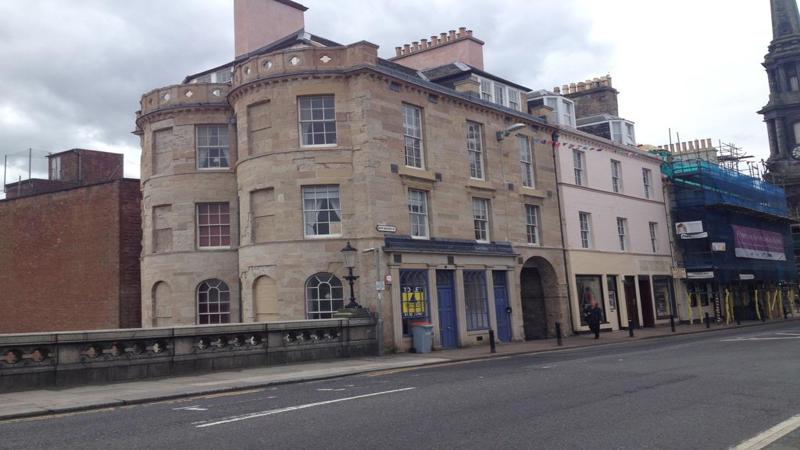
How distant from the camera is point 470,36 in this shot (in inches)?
1382

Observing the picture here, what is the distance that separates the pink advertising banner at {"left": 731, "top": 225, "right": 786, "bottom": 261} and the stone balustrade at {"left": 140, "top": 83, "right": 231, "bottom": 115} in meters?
33.2

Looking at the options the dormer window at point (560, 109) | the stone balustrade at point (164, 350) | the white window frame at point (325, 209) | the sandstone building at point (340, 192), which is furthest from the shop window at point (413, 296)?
the dormer window at point (560, 109)

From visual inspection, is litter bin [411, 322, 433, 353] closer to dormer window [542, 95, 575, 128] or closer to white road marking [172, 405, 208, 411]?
white road marking [172, 405, 208, 411]

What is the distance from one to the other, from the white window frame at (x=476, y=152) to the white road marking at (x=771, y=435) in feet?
67.0

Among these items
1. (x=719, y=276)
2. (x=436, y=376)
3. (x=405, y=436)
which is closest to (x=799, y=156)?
(x=719, y=276)

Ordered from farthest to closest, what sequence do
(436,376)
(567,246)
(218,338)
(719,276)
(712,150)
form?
(712,150), (719,276), (567,246), (218,338), (436,376)

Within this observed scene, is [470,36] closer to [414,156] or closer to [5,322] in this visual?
[414,156]

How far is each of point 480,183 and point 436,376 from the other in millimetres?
14268

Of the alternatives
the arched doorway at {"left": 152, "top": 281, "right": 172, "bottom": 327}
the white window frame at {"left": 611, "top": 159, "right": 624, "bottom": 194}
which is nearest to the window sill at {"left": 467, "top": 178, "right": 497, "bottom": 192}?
the white window frame at {"left": 611, "top": 159, "right": 624, "bottom": 194}

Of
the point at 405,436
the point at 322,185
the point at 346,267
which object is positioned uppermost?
the point at 322,185

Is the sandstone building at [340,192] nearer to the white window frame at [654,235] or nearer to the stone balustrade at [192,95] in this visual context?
the stone balustrade at [192,95]

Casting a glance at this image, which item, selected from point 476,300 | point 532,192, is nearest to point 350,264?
point 476,300

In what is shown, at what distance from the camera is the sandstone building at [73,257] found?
3050cm

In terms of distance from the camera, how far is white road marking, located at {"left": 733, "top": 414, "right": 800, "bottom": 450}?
23.6 feet
